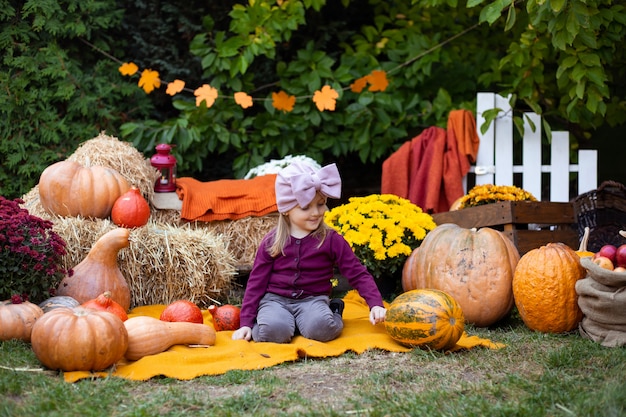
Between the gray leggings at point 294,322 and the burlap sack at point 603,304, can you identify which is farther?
the gray leggings at point 294,322

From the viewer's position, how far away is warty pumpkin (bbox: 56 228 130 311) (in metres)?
4.52

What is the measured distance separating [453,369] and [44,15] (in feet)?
16.1

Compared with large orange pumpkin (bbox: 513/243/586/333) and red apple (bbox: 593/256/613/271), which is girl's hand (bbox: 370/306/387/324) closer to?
large orange pumpkin (bbox: 513/243/586/333)

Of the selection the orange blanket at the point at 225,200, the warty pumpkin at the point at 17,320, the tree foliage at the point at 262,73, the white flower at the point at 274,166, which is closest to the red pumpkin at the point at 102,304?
the warty pumpkin at the point at 17,320

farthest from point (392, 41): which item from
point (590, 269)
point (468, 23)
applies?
point (590, 269)

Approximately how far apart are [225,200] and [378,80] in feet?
6.66

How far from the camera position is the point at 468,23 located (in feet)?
25.7

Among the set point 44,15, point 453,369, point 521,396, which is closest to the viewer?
point 521,396

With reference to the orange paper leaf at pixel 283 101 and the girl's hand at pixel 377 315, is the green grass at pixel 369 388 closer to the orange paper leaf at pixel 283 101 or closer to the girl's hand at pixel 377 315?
the girl's hand at pixel 377 315

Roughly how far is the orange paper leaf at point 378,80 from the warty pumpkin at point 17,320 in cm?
403

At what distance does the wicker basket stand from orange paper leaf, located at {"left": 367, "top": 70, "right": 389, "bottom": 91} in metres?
2.21

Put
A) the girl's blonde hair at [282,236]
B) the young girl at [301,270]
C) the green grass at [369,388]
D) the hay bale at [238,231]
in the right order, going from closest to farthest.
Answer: the green grass at [369,388] < the young girl at [301,270] < the girl's blonde hair at [282,236] < the hay bale at [238,231]

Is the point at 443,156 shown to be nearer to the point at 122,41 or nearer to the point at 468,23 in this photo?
the point at 468,23

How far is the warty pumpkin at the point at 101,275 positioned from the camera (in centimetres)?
452
